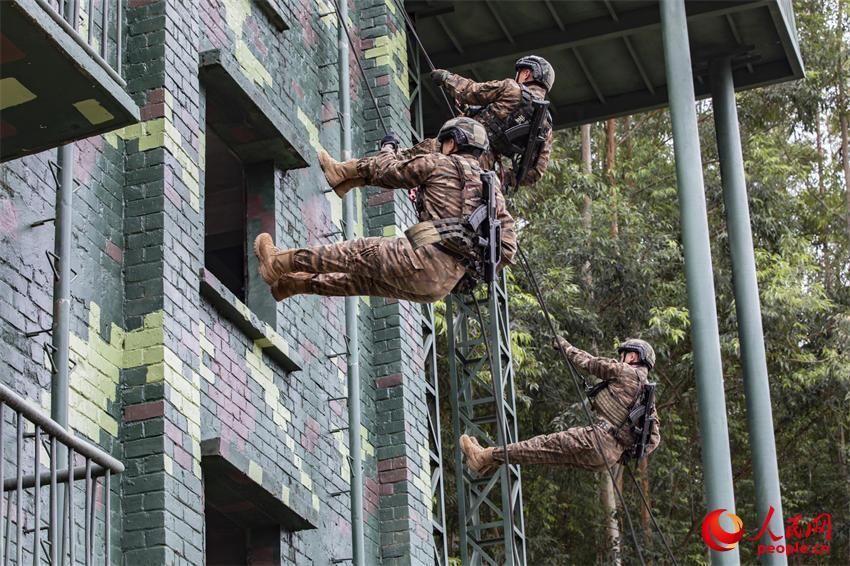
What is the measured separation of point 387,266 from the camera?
10961 mm

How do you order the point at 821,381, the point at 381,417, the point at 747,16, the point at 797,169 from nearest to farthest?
the point at 381,417, the point at 747,16, the point at 821,381, the point at 797,169

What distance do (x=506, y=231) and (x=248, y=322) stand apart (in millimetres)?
2115

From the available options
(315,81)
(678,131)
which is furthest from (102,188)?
(678,131)

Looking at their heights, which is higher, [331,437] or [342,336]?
[342,336]

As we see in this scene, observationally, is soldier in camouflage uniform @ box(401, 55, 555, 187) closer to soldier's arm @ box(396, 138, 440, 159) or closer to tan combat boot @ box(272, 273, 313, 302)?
soldier's arm @ box(396, 138, 440, 159)

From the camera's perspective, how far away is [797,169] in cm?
3306

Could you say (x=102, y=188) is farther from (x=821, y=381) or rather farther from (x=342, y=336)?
(x=821, y=381)

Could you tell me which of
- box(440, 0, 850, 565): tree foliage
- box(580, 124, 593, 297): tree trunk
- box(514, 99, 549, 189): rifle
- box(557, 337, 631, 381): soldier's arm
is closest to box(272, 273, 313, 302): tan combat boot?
box(514, 99, 549, 189): rifle

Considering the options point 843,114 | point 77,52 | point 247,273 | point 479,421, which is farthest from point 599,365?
point 843,114

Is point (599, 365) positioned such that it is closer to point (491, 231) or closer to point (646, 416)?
point (646, 416)

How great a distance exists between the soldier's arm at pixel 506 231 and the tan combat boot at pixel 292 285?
1.33m

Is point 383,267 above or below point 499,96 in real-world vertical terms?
below

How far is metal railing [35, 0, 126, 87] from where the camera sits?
8.62 m

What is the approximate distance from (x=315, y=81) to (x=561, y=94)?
6.09 m
